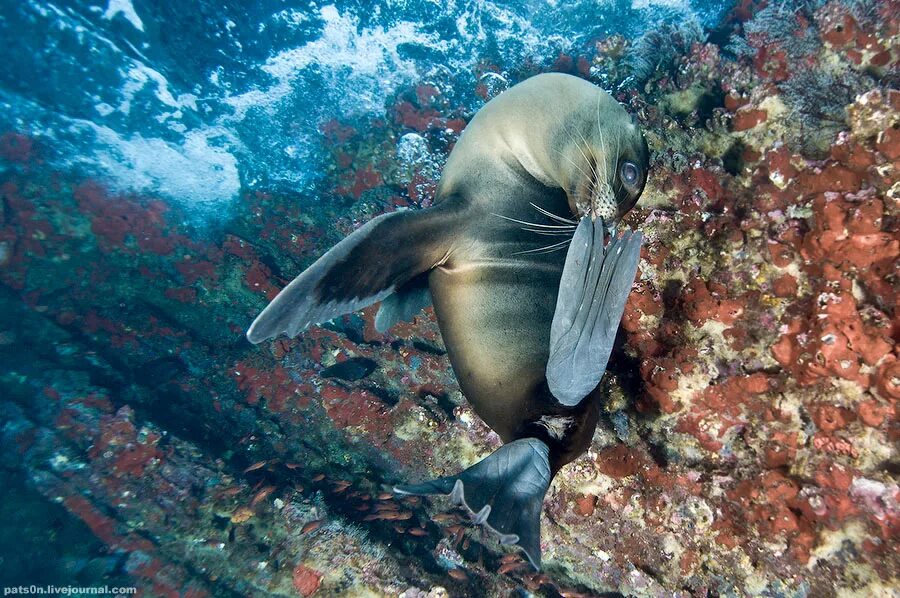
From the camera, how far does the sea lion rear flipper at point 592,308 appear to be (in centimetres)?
169

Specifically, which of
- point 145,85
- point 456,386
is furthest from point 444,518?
point 145,85

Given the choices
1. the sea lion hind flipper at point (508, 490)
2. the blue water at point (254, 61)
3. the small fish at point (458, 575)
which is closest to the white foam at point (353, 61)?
the blue water at point (254, 61)

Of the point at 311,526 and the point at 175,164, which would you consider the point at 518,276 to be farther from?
the point at 175,164

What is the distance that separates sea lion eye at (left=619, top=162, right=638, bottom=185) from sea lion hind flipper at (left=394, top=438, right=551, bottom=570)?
57.3 inches

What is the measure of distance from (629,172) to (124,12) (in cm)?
1016

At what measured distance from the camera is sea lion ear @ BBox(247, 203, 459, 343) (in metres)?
1.81

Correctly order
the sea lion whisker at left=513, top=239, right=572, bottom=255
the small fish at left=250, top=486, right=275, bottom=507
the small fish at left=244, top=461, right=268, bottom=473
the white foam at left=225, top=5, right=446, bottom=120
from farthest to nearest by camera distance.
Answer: the white foam at left=225, top=5, right=446, bottom=120 < the small fish at left=244, top=461, right=268, bottom=473 < the small fish at left=250, top=486, right=275, bottom=507 < the sea lion whisker at left=513, top=239, right=572, bottom=255

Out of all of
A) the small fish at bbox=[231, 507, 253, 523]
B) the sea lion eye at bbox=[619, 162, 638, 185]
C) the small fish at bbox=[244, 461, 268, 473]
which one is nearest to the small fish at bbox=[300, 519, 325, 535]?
the small fish at bbox=[231, 507, 253, 523]

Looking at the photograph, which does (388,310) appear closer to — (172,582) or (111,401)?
(172,582)

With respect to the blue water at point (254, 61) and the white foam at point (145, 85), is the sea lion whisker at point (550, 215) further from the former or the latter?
the white foam at point (145, 85)

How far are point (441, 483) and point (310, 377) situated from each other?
5021mm

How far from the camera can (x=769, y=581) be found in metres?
2.54

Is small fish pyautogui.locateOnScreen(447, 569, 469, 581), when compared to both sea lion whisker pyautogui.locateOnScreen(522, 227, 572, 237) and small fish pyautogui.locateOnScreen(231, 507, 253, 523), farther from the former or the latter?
sea lion whisker pyautogui.locateOnScreen(522, 227, 572, 237)

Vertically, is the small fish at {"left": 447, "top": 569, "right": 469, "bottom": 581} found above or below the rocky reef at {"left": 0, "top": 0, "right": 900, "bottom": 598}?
below
